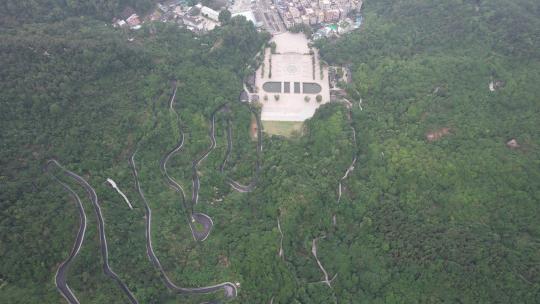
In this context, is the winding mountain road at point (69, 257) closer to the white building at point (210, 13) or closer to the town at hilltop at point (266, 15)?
the town at hilltop at point (266, 15)

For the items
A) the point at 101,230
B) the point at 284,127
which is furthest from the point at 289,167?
the point at 101,230

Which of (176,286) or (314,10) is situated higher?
(314,10)

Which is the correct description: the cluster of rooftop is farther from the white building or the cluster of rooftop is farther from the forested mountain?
the forested mountain

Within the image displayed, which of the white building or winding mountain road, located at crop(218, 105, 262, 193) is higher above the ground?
the white building

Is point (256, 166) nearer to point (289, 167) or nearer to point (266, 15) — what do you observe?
point (289, 167)

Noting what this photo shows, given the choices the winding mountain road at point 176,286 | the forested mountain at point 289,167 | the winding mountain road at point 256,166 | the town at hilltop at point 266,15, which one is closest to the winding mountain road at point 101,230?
the forested mountain at point 289,167

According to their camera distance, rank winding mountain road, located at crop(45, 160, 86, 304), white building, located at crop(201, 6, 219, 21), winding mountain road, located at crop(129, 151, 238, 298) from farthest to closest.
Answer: white building, located at crop(201, 6, 219, 21) → winding mountain road, located at crop(129, 151, 238, 298) → winding mountain road, located at crop(45, 160, 86, 304)

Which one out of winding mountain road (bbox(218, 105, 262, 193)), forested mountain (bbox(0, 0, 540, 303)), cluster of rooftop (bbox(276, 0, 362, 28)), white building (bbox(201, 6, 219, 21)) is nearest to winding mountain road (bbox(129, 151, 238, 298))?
forested mountain (bbox(0, 0, 540, 303))

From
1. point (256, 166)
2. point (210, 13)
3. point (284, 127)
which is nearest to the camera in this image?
point (256, 166)
